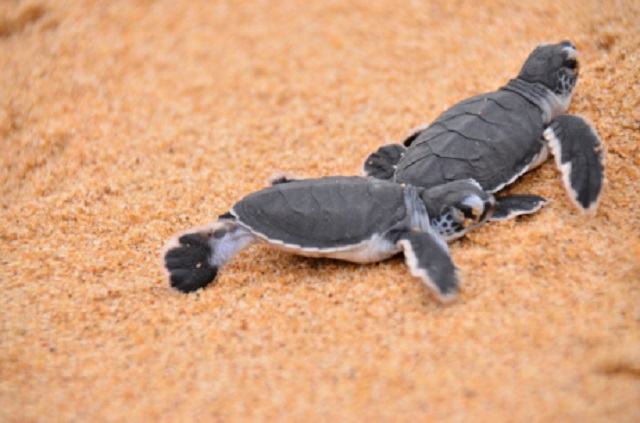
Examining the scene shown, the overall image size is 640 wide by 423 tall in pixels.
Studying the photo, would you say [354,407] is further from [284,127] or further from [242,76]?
[242,76]

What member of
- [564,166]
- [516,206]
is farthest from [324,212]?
[564,166]

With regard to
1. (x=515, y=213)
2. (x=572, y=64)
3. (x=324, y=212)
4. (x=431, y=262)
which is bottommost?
(x=515, y=213)

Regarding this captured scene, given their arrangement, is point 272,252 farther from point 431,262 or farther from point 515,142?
point 515,142

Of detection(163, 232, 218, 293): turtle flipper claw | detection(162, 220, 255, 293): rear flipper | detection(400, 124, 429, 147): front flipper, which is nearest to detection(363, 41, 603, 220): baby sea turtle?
detection(400, 124, 429, 147): front flipper

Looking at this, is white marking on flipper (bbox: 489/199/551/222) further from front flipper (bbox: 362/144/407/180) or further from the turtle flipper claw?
the turtle flipper claw

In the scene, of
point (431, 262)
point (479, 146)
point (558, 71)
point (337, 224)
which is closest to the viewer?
point (431, 262)

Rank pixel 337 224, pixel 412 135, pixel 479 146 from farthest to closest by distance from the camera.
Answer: pixel 412 135 < pixel 479 146 < pixel 337 224
